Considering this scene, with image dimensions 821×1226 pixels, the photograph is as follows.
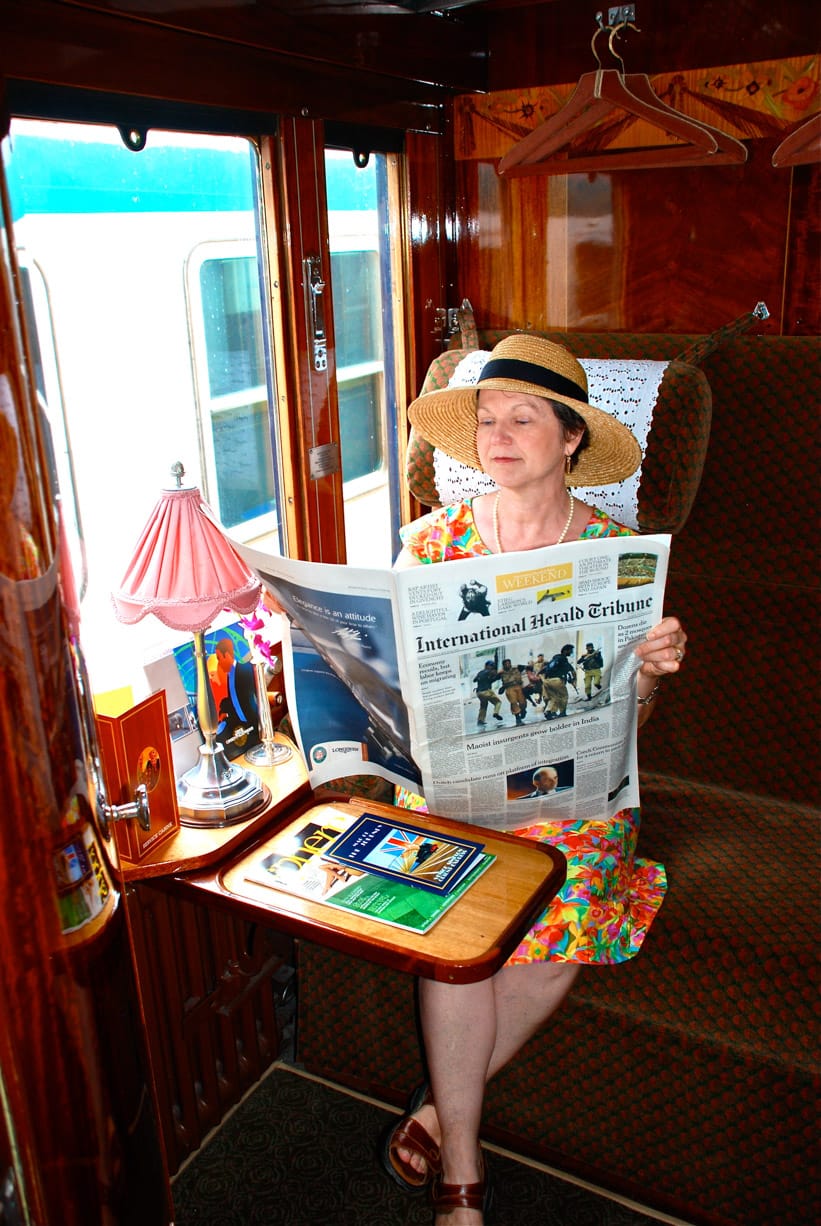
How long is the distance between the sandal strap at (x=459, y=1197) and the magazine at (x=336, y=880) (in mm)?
669

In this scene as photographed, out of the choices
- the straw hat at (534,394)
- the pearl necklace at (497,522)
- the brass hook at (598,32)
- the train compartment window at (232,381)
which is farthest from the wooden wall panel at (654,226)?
the train compartment window at (232,381)

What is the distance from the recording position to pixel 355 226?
259cm

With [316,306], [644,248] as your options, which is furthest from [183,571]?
[644,248]

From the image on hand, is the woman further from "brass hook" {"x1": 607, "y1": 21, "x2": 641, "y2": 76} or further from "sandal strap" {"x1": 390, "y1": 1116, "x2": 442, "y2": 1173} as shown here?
"brass hook" {"x1": 607, "y1": 21, "x2": 641, "y2": 76}

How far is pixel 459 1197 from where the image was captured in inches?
74.7

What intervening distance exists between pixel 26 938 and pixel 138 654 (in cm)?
181

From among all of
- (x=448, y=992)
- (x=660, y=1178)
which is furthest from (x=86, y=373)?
(x=660, y=1178)

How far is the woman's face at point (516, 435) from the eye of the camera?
212 cm

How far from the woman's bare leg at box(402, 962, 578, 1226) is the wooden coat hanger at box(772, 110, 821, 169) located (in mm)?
1868

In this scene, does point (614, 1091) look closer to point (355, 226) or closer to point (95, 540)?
point (95, 540)

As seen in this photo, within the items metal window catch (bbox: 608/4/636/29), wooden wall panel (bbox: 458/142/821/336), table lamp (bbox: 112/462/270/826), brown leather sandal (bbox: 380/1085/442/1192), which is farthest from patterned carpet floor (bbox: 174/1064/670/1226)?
metal window catch (bbox: 608/4/636/29)

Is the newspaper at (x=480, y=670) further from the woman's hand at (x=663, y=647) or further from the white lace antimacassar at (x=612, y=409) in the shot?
the white lace antimacassar at (x=612, y=409)

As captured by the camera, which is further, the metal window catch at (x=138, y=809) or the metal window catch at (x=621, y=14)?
the metal window catch at (x=621, y=14)

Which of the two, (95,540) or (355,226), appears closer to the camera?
(95,540)
